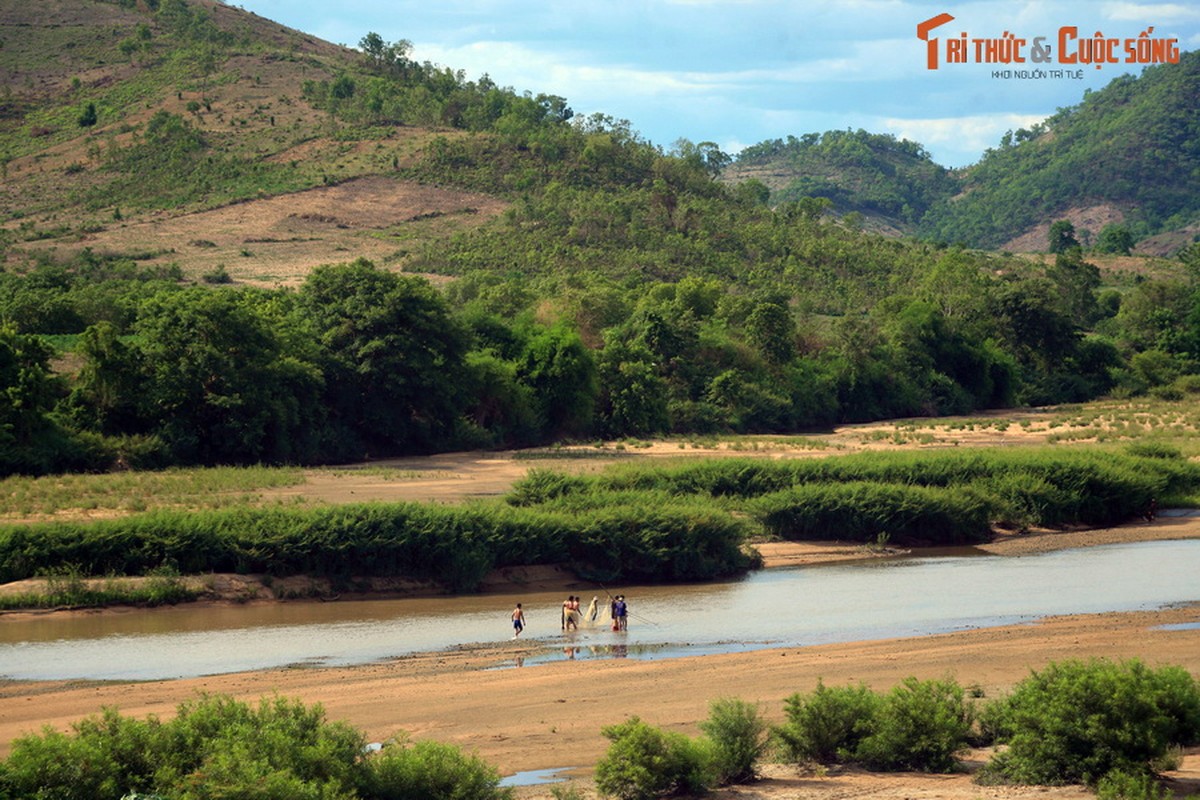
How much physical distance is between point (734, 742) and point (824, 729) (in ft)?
5.29

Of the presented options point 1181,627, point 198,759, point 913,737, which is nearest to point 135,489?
point 198,759

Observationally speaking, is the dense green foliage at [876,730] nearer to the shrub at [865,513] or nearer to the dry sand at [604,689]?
the dry sand at [604,689]

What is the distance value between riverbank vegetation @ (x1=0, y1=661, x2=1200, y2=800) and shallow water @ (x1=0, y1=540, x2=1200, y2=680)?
7.15 meters

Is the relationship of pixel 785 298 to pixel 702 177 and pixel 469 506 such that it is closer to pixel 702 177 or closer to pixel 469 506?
pixel 702 177

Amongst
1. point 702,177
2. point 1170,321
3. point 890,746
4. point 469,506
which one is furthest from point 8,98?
point 890,746

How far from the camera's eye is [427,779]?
15.1 metres

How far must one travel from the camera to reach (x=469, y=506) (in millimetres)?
35625

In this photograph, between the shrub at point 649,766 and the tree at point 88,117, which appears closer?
the shrub at point 649,766

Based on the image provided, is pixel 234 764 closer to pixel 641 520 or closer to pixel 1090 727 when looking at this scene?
pixel 1090 727

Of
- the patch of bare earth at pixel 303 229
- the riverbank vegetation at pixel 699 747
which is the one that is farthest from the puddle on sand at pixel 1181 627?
the patch of bare earth at pixel 303 229

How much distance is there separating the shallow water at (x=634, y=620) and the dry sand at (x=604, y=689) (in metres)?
1.45

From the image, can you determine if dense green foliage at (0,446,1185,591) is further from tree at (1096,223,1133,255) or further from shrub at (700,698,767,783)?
tree at (1096,223,1133,255)

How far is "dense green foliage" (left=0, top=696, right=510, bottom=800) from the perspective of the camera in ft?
46.3

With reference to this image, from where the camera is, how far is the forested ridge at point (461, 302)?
5034 cm
